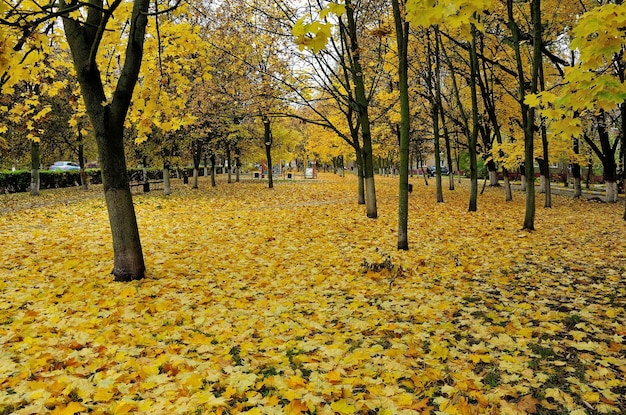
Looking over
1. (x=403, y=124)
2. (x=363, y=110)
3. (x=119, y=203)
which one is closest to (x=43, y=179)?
(x=363, y=110)

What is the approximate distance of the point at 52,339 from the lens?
3.86 meters

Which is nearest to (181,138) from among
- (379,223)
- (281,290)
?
(379,223)

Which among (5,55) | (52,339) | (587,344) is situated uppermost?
(5,55)

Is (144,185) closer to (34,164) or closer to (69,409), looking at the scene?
(34,164)

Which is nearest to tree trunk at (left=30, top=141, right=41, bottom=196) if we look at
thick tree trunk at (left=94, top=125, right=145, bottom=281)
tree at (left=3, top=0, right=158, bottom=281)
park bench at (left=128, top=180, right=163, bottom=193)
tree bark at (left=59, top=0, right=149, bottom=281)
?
park bench at (left=128, top=180, right=163, bottom=193)

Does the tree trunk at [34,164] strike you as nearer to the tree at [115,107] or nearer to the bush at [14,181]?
the bush at [14,181]

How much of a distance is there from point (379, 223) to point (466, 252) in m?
3.82

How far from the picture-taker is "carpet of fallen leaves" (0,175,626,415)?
2.98 metres

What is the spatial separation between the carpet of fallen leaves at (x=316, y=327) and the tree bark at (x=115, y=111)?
59 cm

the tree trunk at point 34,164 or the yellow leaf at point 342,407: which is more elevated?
the tree trunk at point 34,164

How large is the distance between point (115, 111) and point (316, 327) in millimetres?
4317

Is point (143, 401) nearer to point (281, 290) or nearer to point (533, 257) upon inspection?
point (281, 290)

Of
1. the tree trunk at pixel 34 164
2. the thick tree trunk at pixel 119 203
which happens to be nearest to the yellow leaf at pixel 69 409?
the thick tree trunk at pixel 119 203

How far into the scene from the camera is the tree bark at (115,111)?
5.57m
